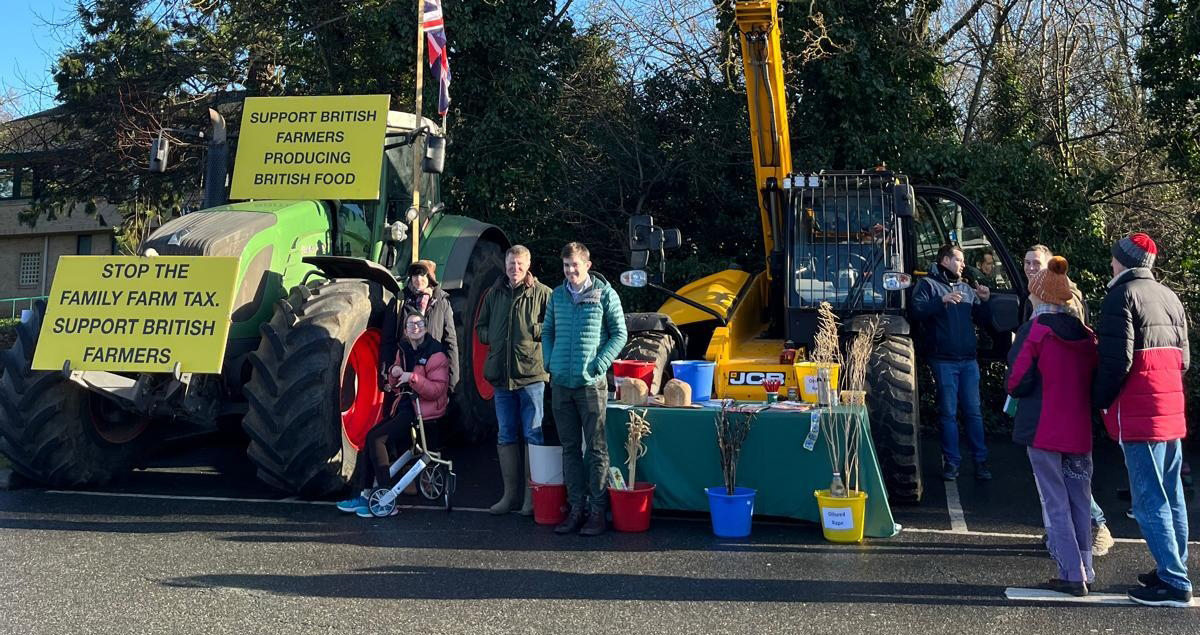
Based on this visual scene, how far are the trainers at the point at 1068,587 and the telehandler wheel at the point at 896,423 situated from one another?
1.86 metres

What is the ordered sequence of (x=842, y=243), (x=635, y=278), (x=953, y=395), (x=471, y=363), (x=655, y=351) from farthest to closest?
(x=471, y=363)
(x=842, y=243)
(x=953, y=395)
(x=655, y=351)
(x=635, y=278)

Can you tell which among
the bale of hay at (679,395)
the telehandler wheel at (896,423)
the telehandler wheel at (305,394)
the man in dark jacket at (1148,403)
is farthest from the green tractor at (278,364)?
the man in dark jacket at (1148,403)

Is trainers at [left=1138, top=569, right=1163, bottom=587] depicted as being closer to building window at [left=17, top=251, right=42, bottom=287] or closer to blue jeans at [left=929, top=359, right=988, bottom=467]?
blue jeans at [left=929, top=359, right=988, bottom=467]

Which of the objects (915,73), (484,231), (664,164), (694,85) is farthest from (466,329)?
(915,73)

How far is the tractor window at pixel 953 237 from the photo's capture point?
10.0 m

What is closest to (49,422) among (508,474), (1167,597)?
(508,474)

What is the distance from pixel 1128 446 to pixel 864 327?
2707 millimetres

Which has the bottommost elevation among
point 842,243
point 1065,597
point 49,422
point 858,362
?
point 1065,597

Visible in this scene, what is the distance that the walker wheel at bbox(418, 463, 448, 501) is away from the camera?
7707 mm

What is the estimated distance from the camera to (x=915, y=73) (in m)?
13.5

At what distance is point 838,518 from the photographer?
6.64 m

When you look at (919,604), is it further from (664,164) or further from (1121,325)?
(664,164)

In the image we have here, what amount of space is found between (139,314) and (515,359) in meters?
2.64

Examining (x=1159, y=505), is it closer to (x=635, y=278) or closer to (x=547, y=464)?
(x=547, y=464)
